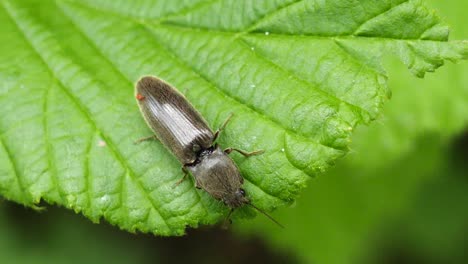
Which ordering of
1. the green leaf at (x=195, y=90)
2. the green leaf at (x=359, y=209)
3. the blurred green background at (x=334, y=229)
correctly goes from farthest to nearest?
the green leaf at (x=359, y=209)
the blurred green background at (x=334, y=229)
the green leaf at (x=195, y=90)

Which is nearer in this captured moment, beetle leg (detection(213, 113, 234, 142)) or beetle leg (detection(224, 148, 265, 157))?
beetle leg (detection(224, 148, 265, 157))

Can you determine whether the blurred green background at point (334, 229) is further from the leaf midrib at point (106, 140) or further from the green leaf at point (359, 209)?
the leaf midrib at point (106, 140)

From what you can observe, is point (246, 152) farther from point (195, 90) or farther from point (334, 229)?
point (334, 229)

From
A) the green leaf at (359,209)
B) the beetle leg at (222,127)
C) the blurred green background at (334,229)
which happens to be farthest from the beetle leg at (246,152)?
the green leaf at (359,209)

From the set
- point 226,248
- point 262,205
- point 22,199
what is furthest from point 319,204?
point 22,199

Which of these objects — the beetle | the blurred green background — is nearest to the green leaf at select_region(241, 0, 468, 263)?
the blurred green background

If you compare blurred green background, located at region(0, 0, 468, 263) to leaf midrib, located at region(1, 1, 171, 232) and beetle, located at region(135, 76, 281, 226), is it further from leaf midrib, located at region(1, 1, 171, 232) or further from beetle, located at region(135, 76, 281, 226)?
beetle, located at region(135, 76, 281, 226)

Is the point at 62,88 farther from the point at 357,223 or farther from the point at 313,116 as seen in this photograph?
the point at 357,223
